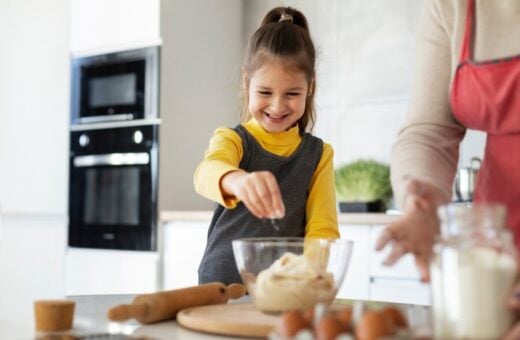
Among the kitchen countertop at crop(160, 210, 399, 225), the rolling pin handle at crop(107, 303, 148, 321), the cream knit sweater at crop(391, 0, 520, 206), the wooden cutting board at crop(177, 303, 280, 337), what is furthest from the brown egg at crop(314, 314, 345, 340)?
the kitchen countertop at crop(160, 210, 399, 225)

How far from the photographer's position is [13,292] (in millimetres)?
3438

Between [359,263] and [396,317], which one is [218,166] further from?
[359,263]

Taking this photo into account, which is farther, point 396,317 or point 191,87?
point 191,87

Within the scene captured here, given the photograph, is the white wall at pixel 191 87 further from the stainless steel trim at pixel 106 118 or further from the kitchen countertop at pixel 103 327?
the kitchen countertop at pixel 103 327

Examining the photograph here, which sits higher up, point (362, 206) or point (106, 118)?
point (106, 118)

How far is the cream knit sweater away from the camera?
1.08 metres

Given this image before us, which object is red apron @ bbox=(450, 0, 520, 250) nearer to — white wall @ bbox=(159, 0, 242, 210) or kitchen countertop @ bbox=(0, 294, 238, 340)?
kitchen countertop @ bbox=(0, 294, 238, 340)

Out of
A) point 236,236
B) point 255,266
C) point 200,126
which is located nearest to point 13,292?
point 200,126

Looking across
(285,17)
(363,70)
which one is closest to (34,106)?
(363,70)

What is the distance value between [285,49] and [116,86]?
74.4 inches

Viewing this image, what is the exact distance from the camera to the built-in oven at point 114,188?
10.0 ft

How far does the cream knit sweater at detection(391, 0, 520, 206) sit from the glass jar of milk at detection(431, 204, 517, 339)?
44 cm

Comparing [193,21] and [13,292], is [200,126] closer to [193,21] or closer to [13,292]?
[193,21]

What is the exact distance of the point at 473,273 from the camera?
575mm
